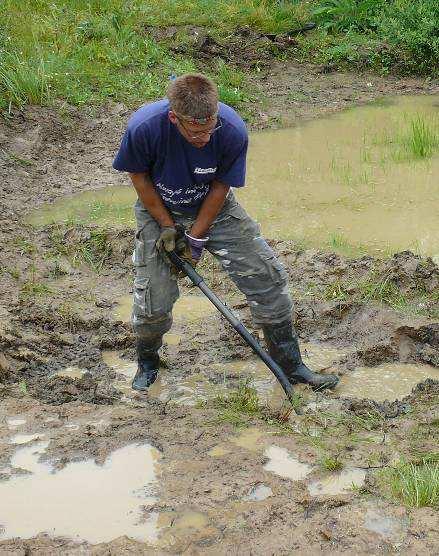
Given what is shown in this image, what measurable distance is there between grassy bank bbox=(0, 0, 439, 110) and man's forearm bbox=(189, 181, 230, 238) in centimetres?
556

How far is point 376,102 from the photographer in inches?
427

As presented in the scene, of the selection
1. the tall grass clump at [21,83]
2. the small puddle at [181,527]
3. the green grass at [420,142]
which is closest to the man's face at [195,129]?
the small puddle at [181,527]

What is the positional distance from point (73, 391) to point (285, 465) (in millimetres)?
1476

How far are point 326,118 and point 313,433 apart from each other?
6846mm

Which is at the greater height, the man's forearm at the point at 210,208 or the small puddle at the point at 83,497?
the man's forearm at the point at 210,208

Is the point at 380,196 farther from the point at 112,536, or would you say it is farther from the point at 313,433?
the point at 112,536

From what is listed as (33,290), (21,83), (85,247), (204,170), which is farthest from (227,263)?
(21,83)

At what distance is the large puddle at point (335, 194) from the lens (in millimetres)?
6520

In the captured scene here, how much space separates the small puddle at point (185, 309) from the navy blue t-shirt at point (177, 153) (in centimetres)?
165

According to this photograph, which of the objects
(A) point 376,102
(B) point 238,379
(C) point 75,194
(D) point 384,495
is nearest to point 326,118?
(A) point 376,102

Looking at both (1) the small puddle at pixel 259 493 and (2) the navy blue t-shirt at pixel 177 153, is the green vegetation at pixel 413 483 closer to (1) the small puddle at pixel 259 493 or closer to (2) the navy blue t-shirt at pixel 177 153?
(1) the small puddle at pixel 259 493

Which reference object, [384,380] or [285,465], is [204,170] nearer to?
[285,465]

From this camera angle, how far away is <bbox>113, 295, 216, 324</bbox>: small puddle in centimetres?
562

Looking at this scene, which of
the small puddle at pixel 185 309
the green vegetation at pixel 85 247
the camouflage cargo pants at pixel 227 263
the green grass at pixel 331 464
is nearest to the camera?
the green grass at pixel 331 464
